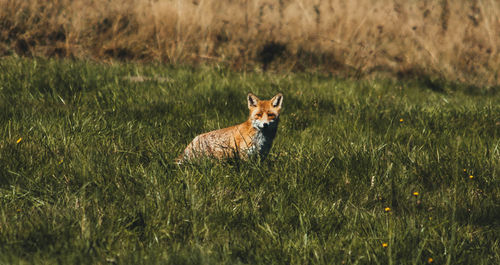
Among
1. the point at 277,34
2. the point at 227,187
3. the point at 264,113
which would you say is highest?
the point at 277,34

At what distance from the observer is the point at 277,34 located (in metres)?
9.31

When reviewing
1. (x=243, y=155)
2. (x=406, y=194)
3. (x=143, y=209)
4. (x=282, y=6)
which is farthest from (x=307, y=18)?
(x=143, y=209)

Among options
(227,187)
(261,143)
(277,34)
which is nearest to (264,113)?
(261,143)

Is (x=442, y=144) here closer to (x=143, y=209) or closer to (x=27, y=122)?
(x=143, y=209)

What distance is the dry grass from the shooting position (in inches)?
330

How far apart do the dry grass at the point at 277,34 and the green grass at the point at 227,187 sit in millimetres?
2738

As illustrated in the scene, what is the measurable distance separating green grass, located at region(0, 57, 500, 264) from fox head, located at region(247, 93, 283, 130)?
0.31m

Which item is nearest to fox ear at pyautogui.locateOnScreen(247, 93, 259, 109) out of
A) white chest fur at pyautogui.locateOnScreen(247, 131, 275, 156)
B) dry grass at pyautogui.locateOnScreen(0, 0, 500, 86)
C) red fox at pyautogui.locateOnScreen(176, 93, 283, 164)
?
red fox at pyautogui.locateOnScreen(176, 93, 283, 164)

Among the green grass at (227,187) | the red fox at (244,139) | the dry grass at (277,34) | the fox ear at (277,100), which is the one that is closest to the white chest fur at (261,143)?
the red fox at (244,139)

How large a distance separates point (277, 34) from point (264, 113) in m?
5.21

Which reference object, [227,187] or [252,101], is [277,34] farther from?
[227,187]

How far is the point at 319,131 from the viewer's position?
530 cm

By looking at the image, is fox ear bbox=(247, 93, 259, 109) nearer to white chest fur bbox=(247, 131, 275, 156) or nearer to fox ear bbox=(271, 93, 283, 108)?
fox ear bbox=(271, 93, 283, 108)

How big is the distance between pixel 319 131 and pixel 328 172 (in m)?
1.56
